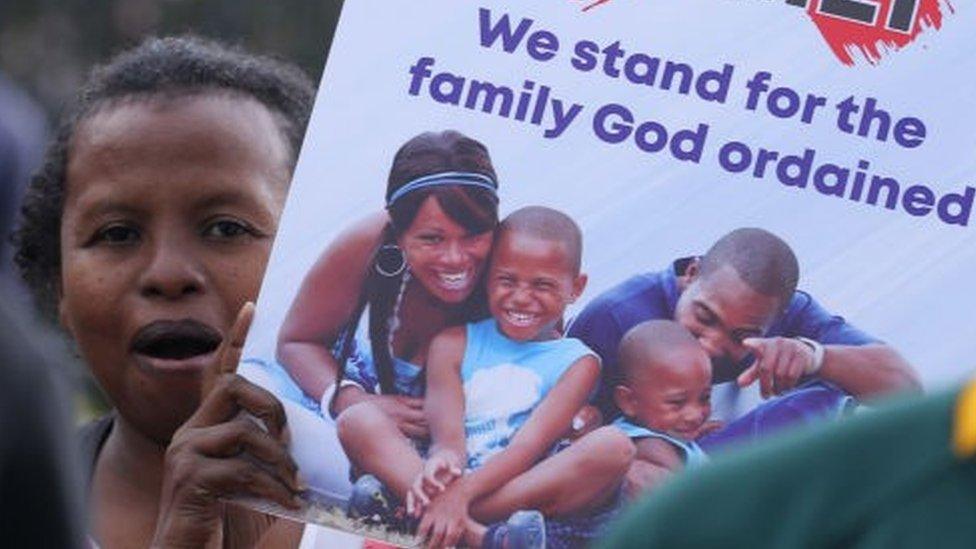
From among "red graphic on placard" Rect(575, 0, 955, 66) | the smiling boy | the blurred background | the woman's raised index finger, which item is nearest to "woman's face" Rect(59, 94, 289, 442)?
the woman's raised index finger

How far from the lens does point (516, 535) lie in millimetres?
3654

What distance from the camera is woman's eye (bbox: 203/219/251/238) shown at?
168 inches

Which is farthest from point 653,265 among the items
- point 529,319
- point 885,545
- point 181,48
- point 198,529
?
point 885,545

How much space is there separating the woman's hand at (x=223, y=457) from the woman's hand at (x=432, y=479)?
0.15 meters

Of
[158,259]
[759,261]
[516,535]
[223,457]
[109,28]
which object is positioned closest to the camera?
[516,535]

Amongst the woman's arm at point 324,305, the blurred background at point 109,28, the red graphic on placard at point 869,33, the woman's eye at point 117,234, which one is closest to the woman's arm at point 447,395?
the woman's arm at point 324,305

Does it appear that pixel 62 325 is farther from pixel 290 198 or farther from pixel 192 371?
pixel 290 198

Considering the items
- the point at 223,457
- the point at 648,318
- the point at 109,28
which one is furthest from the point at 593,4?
the point at 109,28

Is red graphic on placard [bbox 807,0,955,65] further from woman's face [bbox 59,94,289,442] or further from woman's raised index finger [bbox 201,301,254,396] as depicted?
woman's face [bbox 59,94,289,442]

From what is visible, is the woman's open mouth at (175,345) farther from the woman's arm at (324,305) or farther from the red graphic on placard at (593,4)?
the red graphic on placard at (593,4)

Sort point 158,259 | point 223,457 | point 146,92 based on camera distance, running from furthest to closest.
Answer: point 146,92 < point 158,259 < point 223,457

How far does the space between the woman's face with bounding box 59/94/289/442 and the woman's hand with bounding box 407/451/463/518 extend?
2.06 ft

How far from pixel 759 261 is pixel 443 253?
37cm

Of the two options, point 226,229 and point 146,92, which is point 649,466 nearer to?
point 226,229
